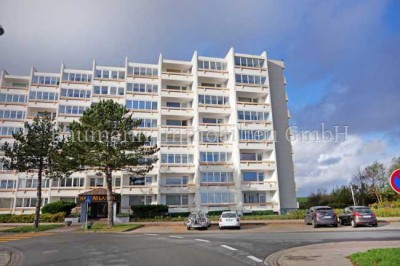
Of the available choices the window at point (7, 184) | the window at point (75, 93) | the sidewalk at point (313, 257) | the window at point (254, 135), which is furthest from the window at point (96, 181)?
the sidewalk at point (313, 257)

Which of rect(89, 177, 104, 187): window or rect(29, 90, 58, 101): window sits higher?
rect(29, 90, 58, 101): window

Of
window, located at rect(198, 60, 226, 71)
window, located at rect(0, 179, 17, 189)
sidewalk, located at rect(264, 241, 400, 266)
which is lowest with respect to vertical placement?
sidewalk, located at rect(264, 241, 400, 266)

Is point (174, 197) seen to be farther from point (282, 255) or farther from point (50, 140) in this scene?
point (282, 255)

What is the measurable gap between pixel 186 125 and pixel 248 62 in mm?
14711

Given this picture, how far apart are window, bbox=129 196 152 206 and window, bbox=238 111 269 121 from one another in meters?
18.5

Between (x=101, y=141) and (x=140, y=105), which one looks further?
(x=140, y=105)

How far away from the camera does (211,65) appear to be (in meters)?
54.3

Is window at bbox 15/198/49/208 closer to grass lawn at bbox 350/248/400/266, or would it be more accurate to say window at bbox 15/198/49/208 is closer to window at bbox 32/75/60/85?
window at bbox 32/75/60/85

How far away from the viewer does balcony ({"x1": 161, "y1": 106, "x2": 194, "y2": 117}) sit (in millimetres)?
50625

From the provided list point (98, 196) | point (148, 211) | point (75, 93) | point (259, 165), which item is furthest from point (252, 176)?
point (75, 93)

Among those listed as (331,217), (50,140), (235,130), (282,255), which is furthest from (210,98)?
(282,255)

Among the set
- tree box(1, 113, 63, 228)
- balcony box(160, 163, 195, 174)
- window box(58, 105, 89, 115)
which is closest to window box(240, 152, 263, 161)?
balcony box(160, 163, 195, 174)

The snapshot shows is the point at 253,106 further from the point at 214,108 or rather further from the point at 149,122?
the point at 149,122

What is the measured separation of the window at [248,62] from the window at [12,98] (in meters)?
35.2
